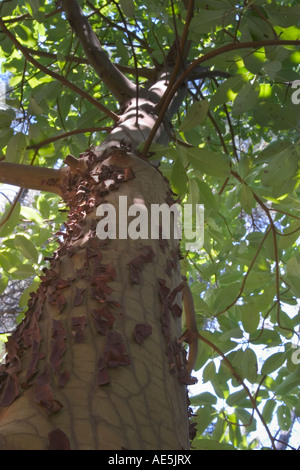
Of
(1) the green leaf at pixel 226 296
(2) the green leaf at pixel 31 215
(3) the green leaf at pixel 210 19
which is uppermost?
(3) the green leaf at pixel 210 19

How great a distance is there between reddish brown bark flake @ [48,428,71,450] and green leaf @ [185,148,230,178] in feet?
2.32

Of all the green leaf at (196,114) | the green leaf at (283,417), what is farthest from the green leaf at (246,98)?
the green leaf at (283,417)

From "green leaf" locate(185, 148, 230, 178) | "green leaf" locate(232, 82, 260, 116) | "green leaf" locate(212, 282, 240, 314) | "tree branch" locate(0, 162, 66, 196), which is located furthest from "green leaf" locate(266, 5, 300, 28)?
"green leaf" locate(212, 282, 240, 314)

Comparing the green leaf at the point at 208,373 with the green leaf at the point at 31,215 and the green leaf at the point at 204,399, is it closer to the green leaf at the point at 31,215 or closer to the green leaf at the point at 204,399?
the green leaf at the point at 204,399

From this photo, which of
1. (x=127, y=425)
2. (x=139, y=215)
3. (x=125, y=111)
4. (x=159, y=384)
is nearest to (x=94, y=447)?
(x=127, y=425)

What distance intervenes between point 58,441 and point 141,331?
8.7 inches

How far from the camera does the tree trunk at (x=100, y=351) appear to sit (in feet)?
1.64

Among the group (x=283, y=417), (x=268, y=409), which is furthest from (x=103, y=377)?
(x=283, y=417)

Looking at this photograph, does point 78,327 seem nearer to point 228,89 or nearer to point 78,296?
point 78,296

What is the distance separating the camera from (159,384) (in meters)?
0.62

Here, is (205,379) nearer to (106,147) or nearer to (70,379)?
(106,147)

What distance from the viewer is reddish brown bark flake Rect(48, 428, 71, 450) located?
457 mm

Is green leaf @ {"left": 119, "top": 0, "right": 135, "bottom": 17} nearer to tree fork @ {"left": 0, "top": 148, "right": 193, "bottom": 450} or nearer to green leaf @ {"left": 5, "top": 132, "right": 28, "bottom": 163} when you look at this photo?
green leaf @ {"left": 5, "top": 132, "right": 28, "bottom": 163}

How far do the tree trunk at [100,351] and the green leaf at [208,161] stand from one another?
17cm
